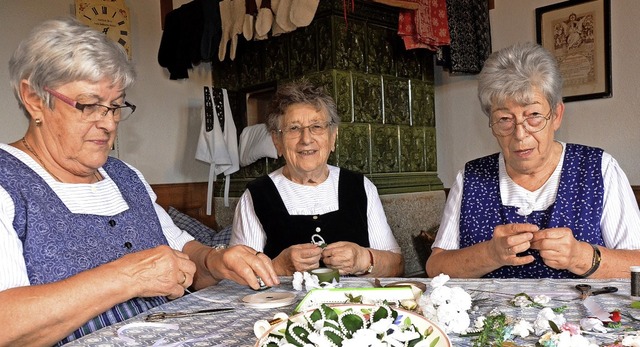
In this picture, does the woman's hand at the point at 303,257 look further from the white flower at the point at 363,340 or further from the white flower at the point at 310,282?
the white flower at the point at 363,340

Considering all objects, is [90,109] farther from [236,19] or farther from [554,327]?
[236,19]

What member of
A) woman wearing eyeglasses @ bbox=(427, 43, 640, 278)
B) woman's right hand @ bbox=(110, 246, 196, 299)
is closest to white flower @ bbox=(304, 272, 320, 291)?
woman's right hand @ bbox=(110, 246, 196, 299)

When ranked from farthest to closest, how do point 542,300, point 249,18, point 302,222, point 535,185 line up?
point 249,18 → point 302,222 → point 535,185 → point 542,300

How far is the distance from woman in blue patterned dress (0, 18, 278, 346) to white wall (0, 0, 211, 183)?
2.93 m

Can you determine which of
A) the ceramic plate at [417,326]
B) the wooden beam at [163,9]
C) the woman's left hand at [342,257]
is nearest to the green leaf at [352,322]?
the ceramic plate at [417,326]

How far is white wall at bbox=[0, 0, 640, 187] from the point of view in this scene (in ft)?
11.6

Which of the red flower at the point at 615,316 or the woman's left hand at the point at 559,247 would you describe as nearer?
the red flower at the point at 615,316

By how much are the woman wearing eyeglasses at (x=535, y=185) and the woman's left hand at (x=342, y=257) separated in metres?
0.29

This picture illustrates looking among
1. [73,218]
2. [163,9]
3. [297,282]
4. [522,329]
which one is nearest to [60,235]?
[73,218]

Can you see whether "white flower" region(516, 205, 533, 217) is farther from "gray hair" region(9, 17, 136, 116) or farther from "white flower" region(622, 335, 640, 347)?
"gray hair" region(9, 17, 136, 116)

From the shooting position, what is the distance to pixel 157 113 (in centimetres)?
461

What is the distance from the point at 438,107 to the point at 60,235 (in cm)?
384

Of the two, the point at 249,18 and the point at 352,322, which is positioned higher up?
the point at 249,18

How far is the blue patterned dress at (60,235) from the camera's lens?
130 cm
